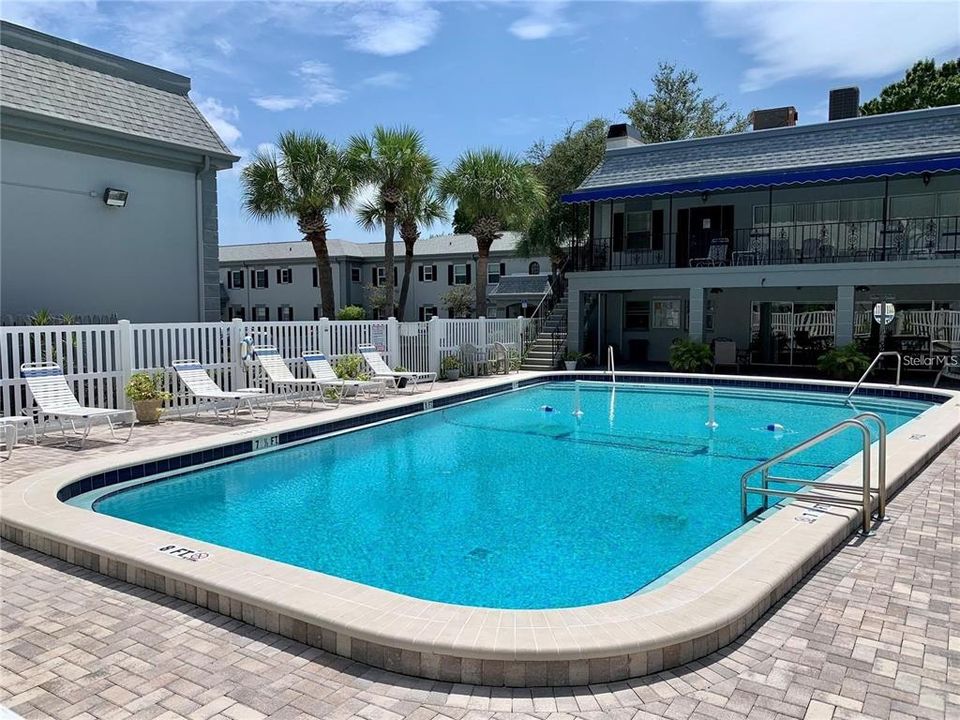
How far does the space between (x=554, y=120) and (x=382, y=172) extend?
478 inches

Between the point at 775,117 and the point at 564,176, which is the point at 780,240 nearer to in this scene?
the point at 775,117

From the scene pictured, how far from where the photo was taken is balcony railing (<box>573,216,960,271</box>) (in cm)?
1983

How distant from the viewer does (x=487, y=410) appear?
15328mm

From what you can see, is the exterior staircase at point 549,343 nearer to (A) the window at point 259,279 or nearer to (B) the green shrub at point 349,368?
(B) the green shrub at point 349,368

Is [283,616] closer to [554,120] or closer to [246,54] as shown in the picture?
[246,54]

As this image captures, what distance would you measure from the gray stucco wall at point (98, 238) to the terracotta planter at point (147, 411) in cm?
485

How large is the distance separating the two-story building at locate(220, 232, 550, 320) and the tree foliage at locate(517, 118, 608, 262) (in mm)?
5825

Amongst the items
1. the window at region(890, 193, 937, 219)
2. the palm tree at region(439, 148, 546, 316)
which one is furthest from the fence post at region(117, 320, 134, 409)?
the window at region(890, 193, 937, 219)

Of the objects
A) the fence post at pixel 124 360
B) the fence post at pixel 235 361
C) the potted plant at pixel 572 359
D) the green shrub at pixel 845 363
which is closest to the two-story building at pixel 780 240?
the green shrub at pixel 845 363

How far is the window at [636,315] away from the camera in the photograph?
2562cm

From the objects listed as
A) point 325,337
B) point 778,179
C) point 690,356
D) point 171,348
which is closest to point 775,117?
point 778,179

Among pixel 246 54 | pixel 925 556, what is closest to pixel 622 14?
pixel 246 54

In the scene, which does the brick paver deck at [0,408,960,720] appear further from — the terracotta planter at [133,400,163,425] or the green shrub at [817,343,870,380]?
the green shrub at [817,343,870,380]

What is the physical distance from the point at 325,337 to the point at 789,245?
1501 centimetres
